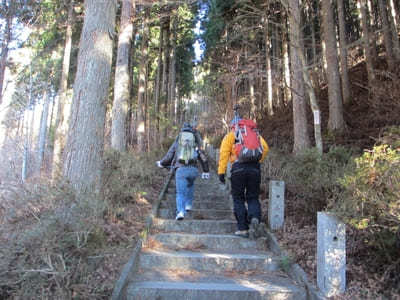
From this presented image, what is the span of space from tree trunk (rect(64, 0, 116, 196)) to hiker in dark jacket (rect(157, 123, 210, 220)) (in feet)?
4.95

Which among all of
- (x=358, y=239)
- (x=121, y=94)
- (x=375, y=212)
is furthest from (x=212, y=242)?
(x=121, y=94)

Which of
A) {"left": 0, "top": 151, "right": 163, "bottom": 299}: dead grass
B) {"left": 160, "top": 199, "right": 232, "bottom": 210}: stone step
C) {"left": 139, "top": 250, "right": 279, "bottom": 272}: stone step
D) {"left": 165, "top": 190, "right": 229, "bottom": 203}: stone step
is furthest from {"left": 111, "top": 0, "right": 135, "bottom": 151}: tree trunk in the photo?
{"left": 139, "top": 250, "right": 279, "bottom": 272}: stone step

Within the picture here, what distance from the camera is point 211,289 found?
3648 millimetres

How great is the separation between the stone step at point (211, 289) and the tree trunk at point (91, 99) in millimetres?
1869

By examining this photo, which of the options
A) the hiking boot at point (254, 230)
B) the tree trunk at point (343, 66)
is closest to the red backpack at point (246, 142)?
the hiking boot at point (254, 230)

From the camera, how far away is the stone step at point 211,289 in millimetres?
3604

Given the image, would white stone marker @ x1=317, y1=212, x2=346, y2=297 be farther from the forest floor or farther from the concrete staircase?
the concrete staircase

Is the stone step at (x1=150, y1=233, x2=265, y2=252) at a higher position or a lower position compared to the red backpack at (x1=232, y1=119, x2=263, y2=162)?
lower

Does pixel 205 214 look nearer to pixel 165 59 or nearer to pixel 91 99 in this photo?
pixel 91 99

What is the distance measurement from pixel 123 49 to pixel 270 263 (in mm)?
8561

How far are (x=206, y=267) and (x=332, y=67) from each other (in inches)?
372

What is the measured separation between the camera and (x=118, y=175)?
21.5ft

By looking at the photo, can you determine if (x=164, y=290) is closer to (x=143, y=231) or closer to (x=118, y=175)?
(x=143, y=231)

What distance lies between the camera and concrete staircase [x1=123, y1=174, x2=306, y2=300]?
3.64m
